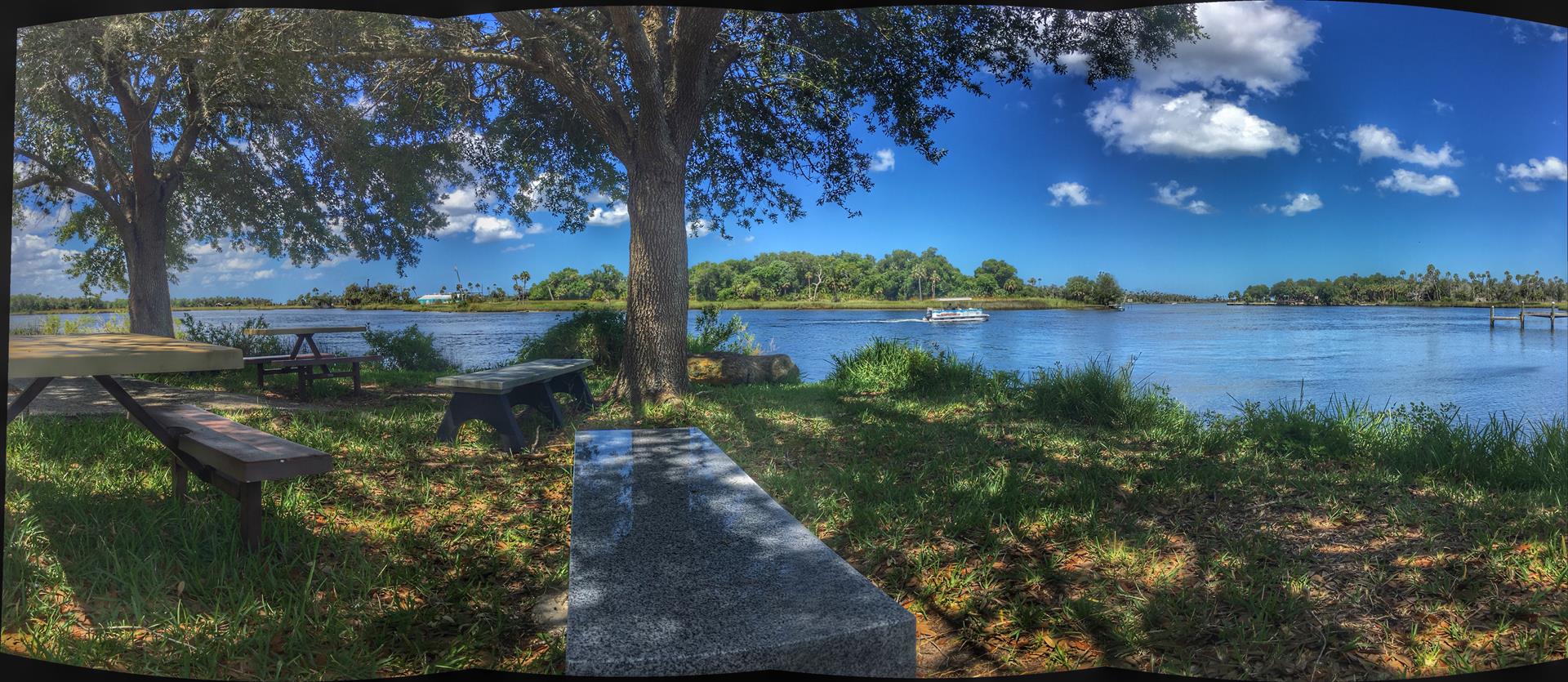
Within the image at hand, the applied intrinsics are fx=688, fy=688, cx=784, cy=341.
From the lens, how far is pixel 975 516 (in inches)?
120

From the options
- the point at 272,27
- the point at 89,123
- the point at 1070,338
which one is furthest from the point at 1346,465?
the point at 89,123

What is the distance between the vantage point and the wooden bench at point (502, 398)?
3824 millimetres

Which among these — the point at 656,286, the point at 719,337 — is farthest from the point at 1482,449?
the point at 656,286

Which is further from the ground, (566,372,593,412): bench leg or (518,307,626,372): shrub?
(518,307,626,372): shrub

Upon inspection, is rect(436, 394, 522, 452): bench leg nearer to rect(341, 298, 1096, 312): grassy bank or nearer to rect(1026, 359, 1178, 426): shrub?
rect(341, 298, 1096, 312): grassy bank

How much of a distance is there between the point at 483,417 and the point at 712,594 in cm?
231

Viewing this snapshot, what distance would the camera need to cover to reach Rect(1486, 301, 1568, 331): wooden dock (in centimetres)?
409

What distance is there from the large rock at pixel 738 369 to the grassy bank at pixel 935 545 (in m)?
0.69

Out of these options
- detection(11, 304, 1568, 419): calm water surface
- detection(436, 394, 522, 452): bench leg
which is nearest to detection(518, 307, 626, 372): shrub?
detection(11, 304, 1568, 419): calm water surface

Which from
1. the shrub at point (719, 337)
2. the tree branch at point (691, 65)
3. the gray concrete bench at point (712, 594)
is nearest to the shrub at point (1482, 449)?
the gray concrete bench at point (712, 594)

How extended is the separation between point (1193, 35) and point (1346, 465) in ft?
8.87

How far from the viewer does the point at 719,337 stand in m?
5.31

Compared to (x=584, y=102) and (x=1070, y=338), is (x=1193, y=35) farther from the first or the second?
(x=584, y=102)

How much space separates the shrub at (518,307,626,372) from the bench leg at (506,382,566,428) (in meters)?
0.54
